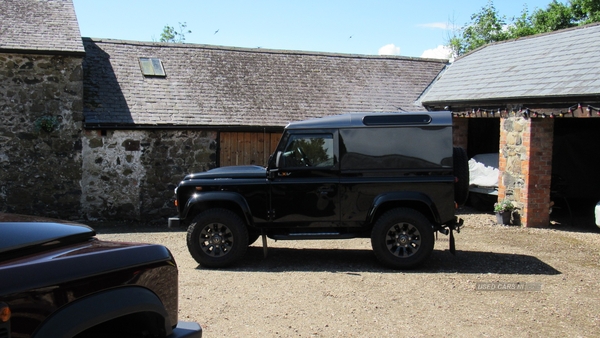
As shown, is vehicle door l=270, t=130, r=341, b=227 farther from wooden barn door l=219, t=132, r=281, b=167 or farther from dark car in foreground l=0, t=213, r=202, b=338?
wooden barn door l=219, t=132, r=281, b=167

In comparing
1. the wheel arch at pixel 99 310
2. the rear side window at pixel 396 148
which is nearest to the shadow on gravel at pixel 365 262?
the rear side window at pixel 396 148

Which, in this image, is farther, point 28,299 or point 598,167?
point 598,167

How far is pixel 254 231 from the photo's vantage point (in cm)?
912

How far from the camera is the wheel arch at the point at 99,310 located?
8.99 ft

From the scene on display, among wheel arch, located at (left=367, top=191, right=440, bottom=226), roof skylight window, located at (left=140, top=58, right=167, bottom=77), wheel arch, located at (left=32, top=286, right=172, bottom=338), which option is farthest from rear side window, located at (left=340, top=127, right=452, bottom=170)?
roof skylight window, located at (left=140, top=58, right=167, bottom=77)

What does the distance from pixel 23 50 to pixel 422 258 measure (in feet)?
32.6

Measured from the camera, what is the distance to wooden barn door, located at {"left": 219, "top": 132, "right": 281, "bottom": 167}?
1447cm

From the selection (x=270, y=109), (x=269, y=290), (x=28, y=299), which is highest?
(x=270, y=109)

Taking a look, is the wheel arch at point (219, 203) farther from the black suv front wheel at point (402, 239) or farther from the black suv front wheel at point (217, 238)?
the black suv front wheel at point (402, 239)

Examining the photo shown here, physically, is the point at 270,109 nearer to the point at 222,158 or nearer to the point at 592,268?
the point at 222,158

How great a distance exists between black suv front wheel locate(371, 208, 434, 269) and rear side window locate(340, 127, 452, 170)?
754mm

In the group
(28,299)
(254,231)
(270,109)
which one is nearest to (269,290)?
(254,231)

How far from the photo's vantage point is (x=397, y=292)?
728 cm

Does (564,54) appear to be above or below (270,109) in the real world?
above
